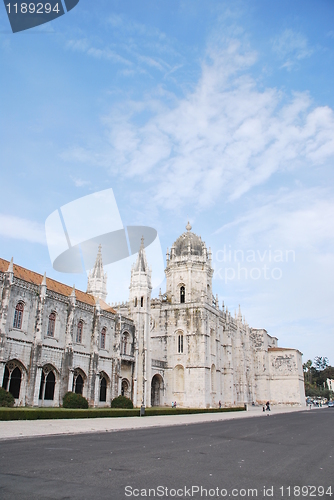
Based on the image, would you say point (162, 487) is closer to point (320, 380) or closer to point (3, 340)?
point (3, 340)

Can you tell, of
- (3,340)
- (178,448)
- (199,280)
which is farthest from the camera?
(199,280)

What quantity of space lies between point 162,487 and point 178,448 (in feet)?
19.1

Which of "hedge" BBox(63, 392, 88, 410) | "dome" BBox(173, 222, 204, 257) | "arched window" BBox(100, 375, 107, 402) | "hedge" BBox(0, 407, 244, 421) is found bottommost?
"hedge" BBox(0, 407, 244, 421)

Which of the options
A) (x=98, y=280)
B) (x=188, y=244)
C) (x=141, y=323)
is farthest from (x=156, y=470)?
(x=188, y=244)

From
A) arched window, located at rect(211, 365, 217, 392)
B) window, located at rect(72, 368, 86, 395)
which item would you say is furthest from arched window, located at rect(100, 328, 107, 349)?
arched window, located at rect(211, 365, 217, 392)

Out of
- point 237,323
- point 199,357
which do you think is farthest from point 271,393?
point 199,357

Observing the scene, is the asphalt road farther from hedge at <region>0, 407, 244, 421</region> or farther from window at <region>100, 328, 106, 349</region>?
window at <region>100, 328, 106, 349</region>

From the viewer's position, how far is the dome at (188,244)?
60.9 metres

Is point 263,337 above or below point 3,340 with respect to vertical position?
above

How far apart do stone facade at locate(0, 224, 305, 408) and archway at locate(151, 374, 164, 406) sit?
0.13 metres

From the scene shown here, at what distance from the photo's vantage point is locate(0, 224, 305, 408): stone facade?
102ft

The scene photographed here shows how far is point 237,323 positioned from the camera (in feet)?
242

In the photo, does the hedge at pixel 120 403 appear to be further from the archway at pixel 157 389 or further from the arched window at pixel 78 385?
the archway at pixel 157 389

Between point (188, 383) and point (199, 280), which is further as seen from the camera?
point (199, 280)
